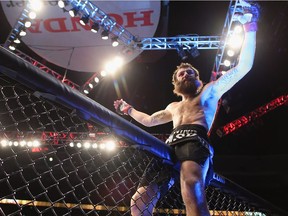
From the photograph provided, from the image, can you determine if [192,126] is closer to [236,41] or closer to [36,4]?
[236,41]

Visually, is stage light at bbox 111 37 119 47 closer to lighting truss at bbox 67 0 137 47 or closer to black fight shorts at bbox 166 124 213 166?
lighting truss at bbox 67 0 137 47

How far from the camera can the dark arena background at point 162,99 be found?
1.16 m

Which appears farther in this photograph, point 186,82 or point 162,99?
point 162,99

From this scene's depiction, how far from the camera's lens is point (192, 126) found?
1676mm

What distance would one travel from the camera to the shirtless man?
1.35 metres

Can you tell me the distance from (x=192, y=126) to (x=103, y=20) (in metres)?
3.81

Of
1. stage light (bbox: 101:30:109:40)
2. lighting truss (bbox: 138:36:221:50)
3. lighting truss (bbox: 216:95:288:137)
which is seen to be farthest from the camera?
lighting truss (bbox: 216:95:288:137)

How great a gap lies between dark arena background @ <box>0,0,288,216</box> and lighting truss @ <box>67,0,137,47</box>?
0.02 metres

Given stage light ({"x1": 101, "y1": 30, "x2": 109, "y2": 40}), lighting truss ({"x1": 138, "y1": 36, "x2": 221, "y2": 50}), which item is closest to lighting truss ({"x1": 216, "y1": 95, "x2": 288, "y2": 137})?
lighting truss ({"x1": 138, "y1": 36, "x2": 221, "y2": 50})

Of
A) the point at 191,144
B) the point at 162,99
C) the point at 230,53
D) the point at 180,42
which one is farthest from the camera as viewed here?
the point at 162,99

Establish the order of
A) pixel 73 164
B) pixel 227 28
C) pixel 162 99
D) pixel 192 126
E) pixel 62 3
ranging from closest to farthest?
pixel 73 164
pixel 192 126
pixel 62 3
pixel 227 28
pixel 162 99

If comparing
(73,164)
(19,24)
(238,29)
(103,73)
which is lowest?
(73,164)

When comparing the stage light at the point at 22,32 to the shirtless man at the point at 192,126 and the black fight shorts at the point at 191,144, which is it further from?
the black fight shorts at the point at 191,144

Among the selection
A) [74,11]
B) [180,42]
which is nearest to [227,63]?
[180,42]
